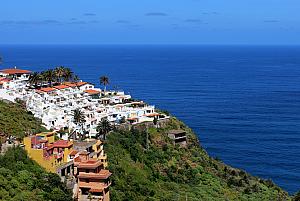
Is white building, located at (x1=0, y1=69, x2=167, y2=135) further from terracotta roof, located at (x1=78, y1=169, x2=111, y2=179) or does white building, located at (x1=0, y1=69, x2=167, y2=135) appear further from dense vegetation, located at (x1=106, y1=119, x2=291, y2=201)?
terracotta roof, located at (x1=78, y1=169, x2=111, y2=179)

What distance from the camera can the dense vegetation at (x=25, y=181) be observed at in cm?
4119

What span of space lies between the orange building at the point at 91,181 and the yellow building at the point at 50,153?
112 cm

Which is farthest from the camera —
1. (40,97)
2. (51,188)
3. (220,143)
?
(220,143)

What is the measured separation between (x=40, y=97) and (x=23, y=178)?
110 ft

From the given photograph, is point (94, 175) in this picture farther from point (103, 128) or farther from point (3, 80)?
point (3, 80)

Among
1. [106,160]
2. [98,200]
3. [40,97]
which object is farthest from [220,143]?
[98,200]

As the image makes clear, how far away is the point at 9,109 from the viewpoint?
64312 mm

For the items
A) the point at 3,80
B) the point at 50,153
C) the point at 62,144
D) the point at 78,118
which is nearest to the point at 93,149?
the point at 62,144

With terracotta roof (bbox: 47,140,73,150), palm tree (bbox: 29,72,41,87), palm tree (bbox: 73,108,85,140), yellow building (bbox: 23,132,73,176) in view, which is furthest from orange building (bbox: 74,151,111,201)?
palm tree (bbox: 29,72,41,87)

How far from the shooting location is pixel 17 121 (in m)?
59.4

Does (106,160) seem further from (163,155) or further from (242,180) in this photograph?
(242,180)

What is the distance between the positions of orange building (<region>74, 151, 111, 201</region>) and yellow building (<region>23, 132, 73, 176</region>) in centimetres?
112

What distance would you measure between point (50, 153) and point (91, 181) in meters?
4.50

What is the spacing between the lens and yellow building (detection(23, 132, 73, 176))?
47.0 meters
